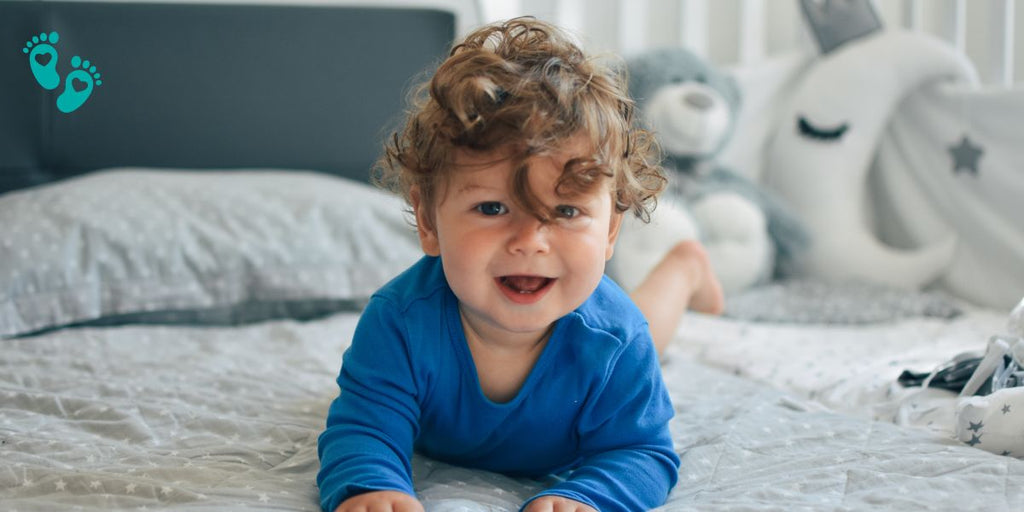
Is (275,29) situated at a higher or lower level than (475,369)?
higher

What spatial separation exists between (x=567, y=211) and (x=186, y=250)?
3.10 ft

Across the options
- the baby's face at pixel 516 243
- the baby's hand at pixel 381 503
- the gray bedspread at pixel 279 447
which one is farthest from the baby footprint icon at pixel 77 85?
the baby's hand at pixel 381 503

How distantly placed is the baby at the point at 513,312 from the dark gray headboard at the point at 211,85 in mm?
1066

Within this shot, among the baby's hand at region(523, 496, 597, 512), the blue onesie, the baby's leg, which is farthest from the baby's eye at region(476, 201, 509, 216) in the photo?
the baby's leg

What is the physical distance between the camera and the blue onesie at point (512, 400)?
815 millimetres

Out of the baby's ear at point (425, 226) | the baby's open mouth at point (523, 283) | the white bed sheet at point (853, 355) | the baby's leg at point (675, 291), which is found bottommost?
the white bed sheet at point (853, 355)

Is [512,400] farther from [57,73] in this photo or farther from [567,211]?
[57,73]

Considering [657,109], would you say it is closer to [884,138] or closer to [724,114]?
[724,114]

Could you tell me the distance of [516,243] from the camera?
2.49 feet

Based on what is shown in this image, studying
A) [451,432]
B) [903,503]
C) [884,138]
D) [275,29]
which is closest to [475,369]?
[451,432]

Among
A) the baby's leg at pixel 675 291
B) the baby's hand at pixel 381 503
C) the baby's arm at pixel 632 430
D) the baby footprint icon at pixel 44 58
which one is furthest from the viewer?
the baby footprint icon at pixel 44 58

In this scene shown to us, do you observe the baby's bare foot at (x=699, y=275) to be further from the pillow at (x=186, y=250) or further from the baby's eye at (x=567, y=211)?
the baby's eye at (x=567, y=211)

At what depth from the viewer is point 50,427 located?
38.1 inches

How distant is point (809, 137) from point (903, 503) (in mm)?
1547
